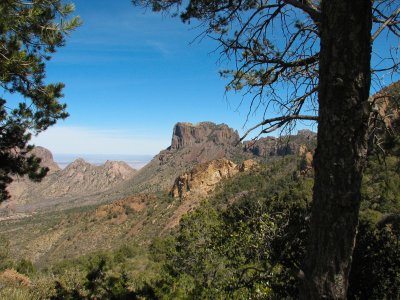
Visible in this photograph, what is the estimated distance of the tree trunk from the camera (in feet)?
8.29

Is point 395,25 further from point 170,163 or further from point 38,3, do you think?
point 170,163

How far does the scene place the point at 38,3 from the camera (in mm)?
5938

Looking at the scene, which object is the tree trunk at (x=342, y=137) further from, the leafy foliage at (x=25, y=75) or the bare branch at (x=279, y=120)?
the leafy foliage at (x=25, y=75)

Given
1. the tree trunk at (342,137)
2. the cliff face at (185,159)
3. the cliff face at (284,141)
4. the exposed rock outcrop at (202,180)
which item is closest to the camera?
the tree trunk at (342,137)

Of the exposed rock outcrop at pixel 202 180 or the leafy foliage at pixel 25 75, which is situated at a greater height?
the leafy foliage at pixel 25 75

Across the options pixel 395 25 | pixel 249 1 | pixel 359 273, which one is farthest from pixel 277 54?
pixel 359 273

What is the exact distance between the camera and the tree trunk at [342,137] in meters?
2.53

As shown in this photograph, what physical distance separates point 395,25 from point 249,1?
5.98ft

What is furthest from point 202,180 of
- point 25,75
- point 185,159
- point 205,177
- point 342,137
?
point 185,159

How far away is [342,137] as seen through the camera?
2.56m

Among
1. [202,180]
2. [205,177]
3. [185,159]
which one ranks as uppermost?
[185,159]

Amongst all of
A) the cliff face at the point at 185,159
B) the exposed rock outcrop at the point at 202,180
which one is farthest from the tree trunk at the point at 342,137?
the cliff face at the point at 185,159

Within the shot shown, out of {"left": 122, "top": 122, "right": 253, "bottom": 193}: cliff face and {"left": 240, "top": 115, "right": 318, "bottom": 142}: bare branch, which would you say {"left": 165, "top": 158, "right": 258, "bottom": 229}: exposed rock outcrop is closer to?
{"left": 122, "top": 122, "right": 253, "bottom": 193}: cliff face

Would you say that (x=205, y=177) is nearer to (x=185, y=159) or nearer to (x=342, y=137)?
(x=342, y=137)
